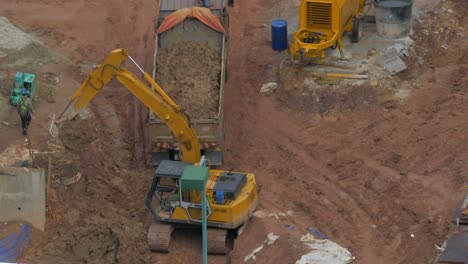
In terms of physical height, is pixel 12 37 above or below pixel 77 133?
above

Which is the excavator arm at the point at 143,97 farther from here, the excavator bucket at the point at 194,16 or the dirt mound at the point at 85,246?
the excavator bucket at the point at 194,16

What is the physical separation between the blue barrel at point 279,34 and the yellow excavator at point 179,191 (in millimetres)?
7379

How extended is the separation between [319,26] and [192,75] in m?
4.50

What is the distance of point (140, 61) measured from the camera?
30844 mm

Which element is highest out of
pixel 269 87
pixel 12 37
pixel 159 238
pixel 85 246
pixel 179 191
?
pixel 12 37

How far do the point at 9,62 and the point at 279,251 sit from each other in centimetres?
1177

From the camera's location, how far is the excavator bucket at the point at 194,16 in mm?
27094

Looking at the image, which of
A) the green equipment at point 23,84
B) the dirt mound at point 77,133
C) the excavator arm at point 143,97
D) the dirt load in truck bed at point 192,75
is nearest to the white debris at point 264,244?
the excavator arm at point 143,97

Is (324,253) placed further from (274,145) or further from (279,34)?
(279,34)

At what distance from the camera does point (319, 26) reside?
1145 inches

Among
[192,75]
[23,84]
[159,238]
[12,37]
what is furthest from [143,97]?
[12,37]

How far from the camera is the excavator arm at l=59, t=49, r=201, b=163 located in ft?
75.9

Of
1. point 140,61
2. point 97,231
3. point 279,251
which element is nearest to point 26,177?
point 97,231

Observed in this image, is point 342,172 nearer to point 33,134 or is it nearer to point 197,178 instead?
point 197,178
